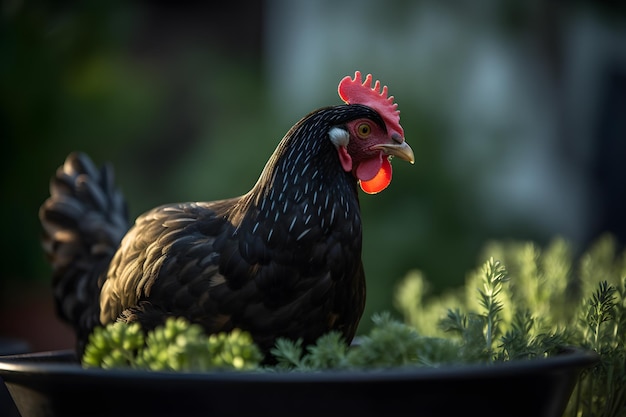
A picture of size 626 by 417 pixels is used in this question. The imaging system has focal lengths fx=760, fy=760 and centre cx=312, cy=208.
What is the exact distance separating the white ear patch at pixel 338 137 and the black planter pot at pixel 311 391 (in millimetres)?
679

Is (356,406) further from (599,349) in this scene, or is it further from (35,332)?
(35,332)

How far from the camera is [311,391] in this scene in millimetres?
792

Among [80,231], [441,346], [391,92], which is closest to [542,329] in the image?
[441,346]

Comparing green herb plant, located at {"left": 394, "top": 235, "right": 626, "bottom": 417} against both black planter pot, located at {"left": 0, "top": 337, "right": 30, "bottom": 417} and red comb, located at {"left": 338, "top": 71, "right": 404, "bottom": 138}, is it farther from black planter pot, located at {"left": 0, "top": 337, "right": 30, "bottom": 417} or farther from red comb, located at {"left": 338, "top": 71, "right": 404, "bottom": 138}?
black planter pot, located at {"left": 0, "top": 337, "right": 30, "bottom": 417}

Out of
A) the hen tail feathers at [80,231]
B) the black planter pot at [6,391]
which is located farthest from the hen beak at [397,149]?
the black planter pot at [6,391]

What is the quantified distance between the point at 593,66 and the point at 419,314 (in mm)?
4590

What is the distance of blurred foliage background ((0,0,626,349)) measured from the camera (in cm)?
429

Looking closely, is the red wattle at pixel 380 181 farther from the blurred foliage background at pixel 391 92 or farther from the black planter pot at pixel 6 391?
the blurred foliage background at pixel 391 92

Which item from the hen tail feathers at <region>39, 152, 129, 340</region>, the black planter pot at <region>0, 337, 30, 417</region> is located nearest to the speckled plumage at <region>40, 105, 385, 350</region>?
the black planter pot at <region>0, 337, 30, 417</region>

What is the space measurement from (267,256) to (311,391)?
1.60 feet

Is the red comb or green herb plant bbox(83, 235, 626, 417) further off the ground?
the red comb

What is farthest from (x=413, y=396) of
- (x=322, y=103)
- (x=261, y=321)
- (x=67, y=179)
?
(x=322, y=103)

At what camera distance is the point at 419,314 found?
1906 millimetres

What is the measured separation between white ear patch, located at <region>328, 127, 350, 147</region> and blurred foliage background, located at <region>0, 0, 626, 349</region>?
233cm
